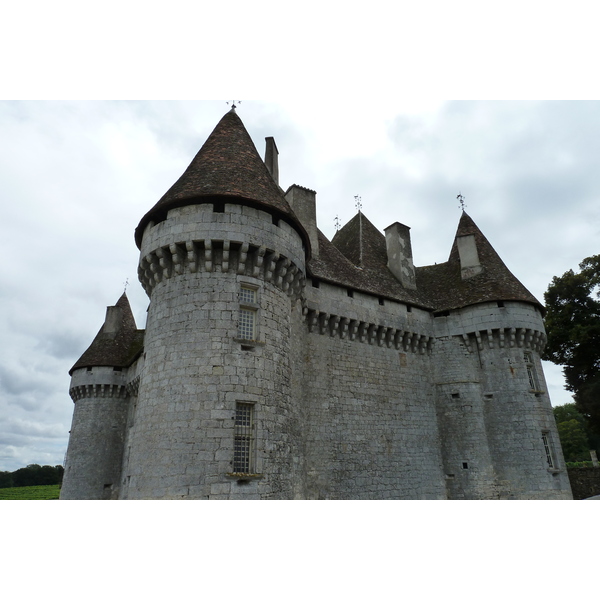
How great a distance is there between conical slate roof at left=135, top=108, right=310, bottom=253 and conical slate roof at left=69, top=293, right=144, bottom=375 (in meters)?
9.15

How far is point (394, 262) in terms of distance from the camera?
19500 mm

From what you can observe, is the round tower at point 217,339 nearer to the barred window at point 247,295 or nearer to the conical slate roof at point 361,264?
the barred window at point 247,295

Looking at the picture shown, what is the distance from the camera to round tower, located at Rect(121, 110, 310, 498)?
371 inches

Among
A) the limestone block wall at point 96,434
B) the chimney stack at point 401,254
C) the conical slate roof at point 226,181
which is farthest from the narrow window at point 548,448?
the limestone block wall at point 96,434

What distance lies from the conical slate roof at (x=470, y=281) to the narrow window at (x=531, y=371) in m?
2.25

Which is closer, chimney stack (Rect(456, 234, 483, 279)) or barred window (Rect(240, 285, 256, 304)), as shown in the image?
barred window (Rect(240, 285, 256, 304))

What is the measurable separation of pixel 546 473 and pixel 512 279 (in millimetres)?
7875

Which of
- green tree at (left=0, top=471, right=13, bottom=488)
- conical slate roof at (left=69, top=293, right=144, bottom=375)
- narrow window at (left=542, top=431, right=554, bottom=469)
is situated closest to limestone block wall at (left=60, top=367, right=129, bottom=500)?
conical slate roof at (left=69, top=293, right=144, bottom=375)

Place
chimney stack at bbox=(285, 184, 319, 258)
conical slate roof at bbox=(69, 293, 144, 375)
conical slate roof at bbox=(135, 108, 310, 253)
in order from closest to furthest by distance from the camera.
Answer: conical slate roof at bbox=(135, 108, 310, 253), chimney stack at bbox=(285, 184, 319, 258), conical slate roof at bbox=(69, 293, 144, 375)

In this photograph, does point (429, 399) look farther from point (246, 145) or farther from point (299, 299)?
point (246, 145)

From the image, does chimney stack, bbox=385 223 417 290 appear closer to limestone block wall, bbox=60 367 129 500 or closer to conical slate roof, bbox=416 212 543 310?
conical slate roof, bbox=416 212 543 310

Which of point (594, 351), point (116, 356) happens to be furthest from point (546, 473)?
point (116, 356)

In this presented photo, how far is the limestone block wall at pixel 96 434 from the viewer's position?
18.4m

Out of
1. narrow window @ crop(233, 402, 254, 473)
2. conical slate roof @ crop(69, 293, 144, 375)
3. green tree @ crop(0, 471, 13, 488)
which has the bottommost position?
narrow window @ crop(233, 402, 254, 473)
